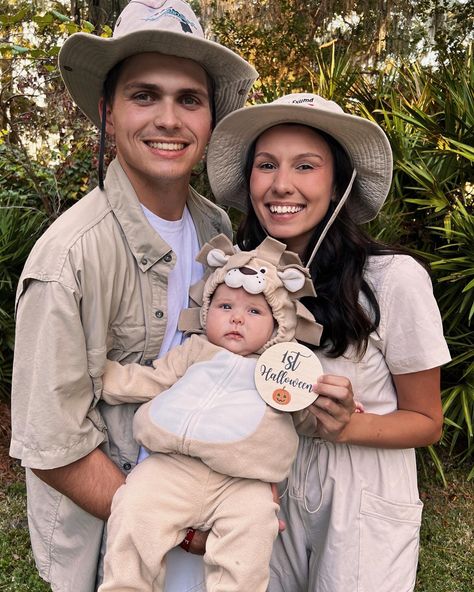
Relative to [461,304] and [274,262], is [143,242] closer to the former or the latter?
[274,262]

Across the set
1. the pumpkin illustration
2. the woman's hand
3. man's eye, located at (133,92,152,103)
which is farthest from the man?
the woman's hand

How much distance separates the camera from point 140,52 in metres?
2.27

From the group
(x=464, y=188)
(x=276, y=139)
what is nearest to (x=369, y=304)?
(x=276, y=139)

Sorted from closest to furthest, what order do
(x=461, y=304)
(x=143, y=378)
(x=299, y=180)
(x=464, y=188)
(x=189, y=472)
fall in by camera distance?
1. (x=189, y=472)
2. (x=143, y=378)
3. (x=299, y=180)
4. (x=461, y=304)
5. (x=464, y=188)

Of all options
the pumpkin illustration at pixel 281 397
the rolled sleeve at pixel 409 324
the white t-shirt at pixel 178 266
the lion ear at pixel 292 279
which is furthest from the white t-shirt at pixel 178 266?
the rolled sleeve at pixel 409 324

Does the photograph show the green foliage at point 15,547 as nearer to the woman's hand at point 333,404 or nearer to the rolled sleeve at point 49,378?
the rolled sleeve at point 49,378

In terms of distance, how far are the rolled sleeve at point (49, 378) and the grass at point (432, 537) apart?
265 cm

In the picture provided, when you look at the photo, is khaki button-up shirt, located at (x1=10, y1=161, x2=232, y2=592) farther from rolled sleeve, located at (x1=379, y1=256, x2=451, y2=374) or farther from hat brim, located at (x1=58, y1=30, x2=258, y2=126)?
rolled sleeve, located at (x1=379, y1=256, x2=451, y2=374)

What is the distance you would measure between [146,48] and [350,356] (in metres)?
1.45

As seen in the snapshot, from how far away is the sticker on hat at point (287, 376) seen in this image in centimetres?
194

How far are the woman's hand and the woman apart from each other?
0.10 feet

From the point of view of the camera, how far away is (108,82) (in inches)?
96.1

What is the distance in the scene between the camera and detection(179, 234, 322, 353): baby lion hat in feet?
7.03

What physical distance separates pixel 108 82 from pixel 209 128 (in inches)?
18.6
